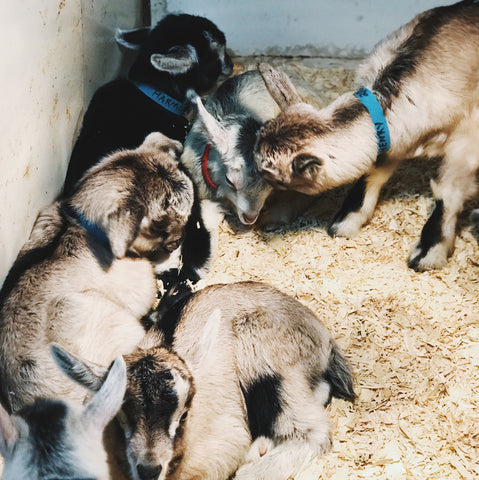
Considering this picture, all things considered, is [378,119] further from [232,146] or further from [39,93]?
[39,93]

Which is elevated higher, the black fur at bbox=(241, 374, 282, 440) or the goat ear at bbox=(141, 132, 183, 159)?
the goat ear at bbox=(141, 132, 183, 159)

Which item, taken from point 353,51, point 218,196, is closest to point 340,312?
point 218,196

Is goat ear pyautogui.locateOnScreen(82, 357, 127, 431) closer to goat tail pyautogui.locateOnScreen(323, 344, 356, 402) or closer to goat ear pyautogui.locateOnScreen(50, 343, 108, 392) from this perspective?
goat ear pyautogui.locateOnScreen(50, 343, 108, 392)

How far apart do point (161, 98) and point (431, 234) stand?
230 cm

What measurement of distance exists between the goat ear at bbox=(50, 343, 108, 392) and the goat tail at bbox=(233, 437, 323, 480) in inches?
42.9

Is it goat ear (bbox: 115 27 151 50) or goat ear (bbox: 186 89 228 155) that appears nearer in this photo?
goat ear (bbox: 186 89 228 155)

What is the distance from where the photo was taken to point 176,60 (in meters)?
4.82

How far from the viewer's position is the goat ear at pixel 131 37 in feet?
17.2

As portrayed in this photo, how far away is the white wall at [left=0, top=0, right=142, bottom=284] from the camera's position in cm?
351

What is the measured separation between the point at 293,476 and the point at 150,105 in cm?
296

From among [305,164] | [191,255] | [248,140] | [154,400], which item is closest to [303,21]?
[248,140]

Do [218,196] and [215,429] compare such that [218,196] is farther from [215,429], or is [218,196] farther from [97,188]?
[215,429]

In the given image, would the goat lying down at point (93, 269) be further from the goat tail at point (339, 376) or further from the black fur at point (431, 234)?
the black fur at point (431, 234)

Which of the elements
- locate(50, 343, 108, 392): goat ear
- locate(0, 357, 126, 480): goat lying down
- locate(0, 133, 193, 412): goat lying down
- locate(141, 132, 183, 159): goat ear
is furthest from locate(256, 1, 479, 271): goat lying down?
locate(0, 357, 126, 480): goat lying down
